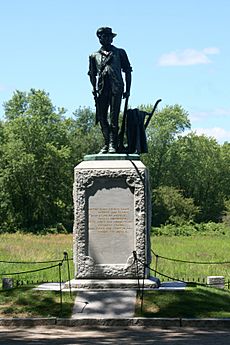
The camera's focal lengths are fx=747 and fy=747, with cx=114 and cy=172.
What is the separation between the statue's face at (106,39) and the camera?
17.3 meters

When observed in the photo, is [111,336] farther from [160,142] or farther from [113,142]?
→ [160,142]

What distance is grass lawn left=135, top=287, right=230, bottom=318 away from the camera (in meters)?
14.7

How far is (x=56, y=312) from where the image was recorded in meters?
14.9

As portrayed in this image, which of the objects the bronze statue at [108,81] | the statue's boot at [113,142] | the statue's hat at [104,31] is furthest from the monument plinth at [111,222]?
the statue's hat at [104,31]

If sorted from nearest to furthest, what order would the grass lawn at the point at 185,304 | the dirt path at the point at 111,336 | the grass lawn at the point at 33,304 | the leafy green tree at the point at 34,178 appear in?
the dirt path at the point at 111,336
the grass lawn at the point at 185,304
the grass lawn at the point at 33,304
the leafy green tree at the point at 34,178

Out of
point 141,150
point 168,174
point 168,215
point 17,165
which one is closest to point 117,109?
point 141,150

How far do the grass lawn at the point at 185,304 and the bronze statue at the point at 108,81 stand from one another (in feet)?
12.0

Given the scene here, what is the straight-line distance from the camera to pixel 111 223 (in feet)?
53.8

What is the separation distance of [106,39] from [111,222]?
4308 millimetres

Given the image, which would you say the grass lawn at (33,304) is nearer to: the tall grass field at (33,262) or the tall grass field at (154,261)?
the tall grass field at (154,261)

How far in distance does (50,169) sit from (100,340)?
5385cm

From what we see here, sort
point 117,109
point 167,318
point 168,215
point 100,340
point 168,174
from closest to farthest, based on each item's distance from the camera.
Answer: point 100,340 < point 167,318 < point 117,109 < point 168,215 < point 168,174

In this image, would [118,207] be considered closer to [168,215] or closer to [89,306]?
[89,306]

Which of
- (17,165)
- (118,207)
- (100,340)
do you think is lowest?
(100,340)
